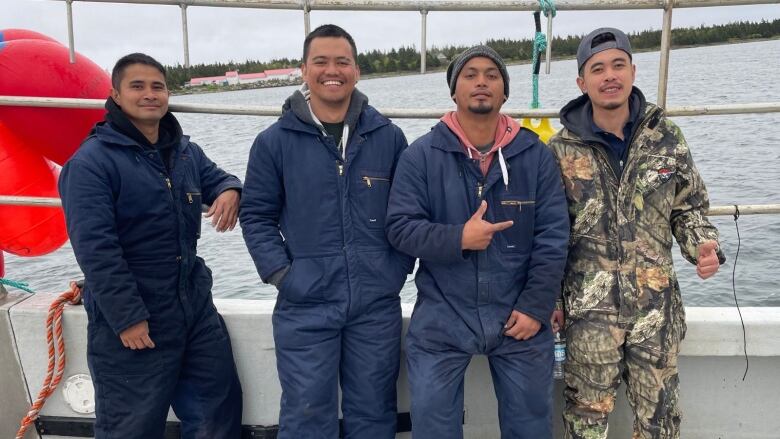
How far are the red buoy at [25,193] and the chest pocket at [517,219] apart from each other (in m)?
2.40

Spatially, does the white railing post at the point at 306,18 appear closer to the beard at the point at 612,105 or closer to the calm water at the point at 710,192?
the calm water at the point at 710,192

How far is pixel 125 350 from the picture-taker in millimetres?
2354

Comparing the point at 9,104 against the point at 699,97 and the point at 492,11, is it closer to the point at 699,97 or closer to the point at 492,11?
the point at 492,11

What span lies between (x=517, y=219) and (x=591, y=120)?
54 cm

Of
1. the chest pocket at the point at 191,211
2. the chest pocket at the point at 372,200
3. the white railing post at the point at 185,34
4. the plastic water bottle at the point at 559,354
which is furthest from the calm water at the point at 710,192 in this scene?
the plastic water bottle at the point at 559,354

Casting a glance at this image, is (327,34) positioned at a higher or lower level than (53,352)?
higher

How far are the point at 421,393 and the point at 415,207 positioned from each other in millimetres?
720

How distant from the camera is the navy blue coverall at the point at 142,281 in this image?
87.2 inches

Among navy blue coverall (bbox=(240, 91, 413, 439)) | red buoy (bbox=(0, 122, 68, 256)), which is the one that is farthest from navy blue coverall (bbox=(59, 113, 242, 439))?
red buoy (bbox=(0, 122, 68, 256))

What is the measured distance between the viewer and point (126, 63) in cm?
244

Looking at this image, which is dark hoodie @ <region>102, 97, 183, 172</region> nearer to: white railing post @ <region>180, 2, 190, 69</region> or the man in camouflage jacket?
white railing post @ <region>180, 2, 190, 69</region>

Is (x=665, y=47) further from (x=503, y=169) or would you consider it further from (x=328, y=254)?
(x=328, y=254)

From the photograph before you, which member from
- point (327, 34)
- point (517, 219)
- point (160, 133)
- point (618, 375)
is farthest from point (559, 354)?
point (160, 133)

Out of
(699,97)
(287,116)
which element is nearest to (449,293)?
(287,116)
